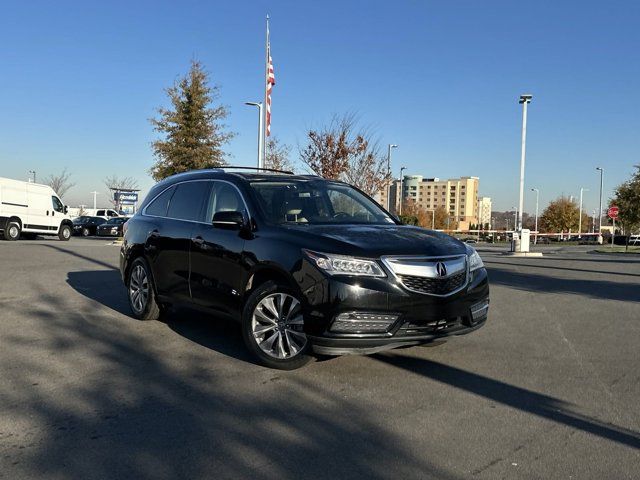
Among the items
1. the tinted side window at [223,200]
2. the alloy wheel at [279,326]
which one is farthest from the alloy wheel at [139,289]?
the alloy wheel at [279,326]

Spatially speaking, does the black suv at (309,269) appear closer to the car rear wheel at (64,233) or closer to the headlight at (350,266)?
the headlight at (350,266)

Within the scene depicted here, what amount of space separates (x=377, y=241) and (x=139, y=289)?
3.70 metres

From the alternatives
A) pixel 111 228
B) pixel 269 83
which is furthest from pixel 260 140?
pixel 111 228

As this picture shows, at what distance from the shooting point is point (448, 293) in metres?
4.92

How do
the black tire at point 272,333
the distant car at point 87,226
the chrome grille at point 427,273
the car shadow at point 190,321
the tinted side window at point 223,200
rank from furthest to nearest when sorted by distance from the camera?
1. the distant car at point 87,226
2. the car shadow at point 190,321
3. the tinted side window at point 223,200
4. the black tire at point 272,333
5. the chrome grille at point 427,273

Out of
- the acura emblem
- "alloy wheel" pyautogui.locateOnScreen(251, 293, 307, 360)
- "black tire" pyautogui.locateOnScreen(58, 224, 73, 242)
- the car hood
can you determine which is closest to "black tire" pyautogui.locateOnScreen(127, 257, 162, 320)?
"alloy wheel" pyautogui.locateOnScreen(251, 293, 307, 360)

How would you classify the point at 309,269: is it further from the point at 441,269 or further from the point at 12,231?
the point at 12,231

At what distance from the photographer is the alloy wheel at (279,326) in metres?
4.94

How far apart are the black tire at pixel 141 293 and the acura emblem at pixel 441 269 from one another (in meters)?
3.69

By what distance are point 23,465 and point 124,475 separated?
62 centimetres

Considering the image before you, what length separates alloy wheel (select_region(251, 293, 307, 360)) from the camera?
16.2ft

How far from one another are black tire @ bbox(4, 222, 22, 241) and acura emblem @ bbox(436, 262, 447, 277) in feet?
80.2

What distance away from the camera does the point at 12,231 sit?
2503 centimetres

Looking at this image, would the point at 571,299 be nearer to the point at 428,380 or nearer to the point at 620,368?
the point at 620,368
